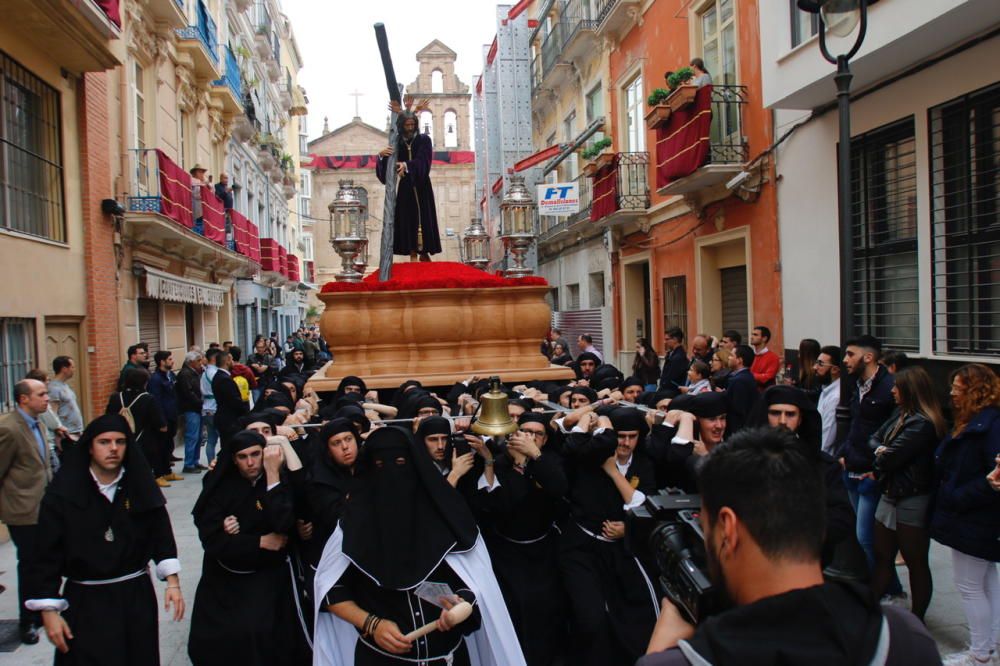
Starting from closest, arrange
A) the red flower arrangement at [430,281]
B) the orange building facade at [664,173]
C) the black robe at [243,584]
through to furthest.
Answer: the black robe at [243,584], the red flower arrangement at [430,281], the orange building facade at [664,173]

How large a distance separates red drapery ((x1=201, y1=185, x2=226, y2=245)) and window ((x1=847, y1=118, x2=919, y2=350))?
12.6 meters

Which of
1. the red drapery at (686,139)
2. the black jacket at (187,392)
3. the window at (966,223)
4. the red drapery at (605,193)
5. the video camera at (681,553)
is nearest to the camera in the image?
the video camera at (681,553)

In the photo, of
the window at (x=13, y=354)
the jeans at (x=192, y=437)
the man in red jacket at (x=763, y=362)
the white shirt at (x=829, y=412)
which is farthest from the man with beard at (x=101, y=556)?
the jeans at (x=192, y=437)

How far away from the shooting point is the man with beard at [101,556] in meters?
3.69

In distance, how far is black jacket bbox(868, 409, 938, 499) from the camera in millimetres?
4574

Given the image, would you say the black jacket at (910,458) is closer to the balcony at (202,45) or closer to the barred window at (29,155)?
the barred window at (29,155)

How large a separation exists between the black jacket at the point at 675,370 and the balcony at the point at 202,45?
12584 mm

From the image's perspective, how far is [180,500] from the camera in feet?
31.4

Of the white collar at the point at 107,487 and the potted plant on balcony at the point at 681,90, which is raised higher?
the potted plant on balcony at the point at 681,90

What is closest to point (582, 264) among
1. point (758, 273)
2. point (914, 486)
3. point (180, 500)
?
point (758, 273)

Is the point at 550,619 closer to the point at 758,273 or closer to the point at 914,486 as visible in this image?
the point at 914,486

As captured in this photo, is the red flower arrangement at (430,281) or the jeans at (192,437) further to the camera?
the jeans at (192,437)

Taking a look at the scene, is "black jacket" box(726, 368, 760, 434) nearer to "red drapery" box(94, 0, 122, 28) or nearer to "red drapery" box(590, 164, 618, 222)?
"red drapery" box(94, 0, 122, 28)

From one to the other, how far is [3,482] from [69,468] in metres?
2.23
